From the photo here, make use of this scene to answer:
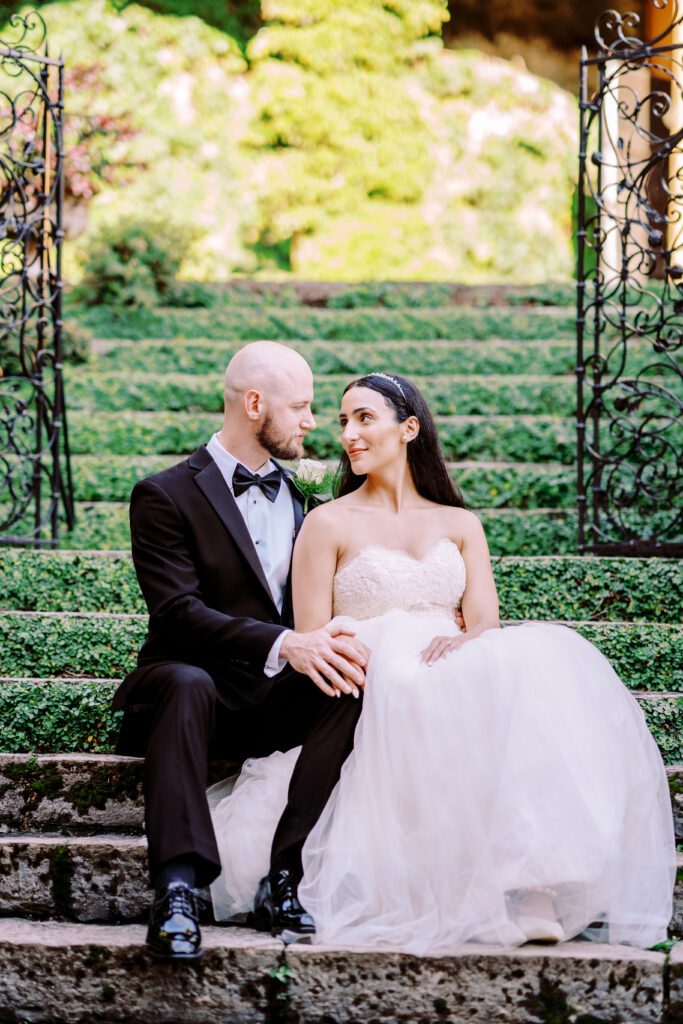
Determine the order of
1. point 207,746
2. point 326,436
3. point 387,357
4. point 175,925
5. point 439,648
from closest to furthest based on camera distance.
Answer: point 175,925
point 207,746
point 439,648
point 326,436
point 387,357

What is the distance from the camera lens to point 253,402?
3766mm

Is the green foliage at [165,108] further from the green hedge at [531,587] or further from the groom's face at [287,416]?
the groom's face at [287,416]

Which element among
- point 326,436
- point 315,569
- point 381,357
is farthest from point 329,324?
point 315,569

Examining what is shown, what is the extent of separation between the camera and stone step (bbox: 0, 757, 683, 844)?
3.62 m

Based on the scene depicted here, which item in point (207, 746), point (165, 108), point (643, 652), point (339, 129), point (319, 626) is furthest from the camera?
point (339, 129)

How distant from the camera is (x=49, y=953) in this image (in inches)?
119

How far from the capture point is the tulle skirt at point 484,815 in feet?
9.58

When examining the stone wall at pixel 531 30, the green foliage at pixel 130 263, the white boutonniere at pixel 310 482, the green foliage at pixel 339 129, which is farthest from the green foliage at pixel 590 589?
the stone wall at pixel 531 30

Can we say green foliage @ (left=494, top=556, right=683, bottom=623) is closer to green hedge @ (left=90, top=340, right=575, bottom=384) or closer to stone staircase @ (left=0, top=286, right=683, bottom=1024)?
stone staircase @ (left=0, top=286, right=683, bottom=1024)

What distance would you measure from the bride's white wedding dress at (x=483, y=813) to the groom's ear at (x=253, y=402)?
923 millimetres

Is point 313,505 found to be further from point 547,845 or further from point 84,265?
point 84,265

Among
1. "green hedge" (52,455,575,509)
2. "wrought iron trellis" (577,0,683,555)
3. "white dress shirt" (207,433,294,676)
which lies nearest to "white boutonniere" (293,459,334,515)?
"white dress shirt" (207,433,294,676)

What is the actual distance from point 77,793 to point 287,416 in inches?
Answer: 52.3

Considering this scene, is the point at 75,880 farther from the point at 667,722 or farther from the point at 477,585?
Answer: the point at 667,722
